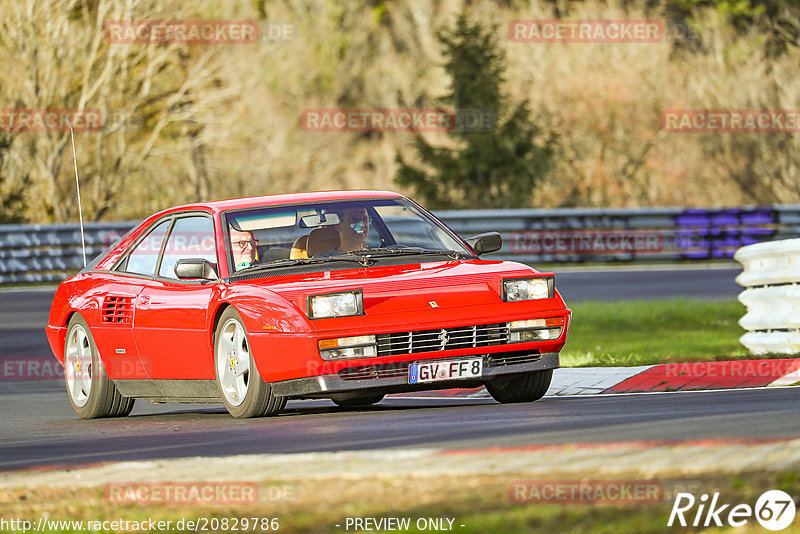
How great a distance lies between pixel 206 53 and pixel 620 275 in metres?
13.2

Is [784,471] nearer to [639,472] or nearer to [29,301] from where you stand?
[639,472]

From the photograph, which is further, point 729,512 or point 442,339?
point 442,339

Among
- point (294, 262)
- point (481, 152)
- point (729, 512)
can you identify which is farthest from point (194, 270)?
point (481, 152)

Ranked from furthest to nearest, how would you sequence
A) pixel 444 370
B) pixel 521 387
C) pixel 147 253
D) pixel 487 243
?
pixel 147 253 → pixel 487 243 → pixel 521 387 → pixel 444 370

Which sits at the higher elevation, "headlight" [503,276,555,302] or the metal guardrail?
"headlight" [503,276,555,302]

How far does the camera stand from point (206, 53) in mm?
33156

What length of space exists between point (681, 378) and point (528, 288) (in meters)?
2.16

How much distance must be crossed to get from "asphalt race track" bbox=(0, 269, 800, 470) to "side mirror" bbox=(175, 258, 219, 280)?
92 centimetres

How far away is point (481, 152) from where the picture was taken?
112ft

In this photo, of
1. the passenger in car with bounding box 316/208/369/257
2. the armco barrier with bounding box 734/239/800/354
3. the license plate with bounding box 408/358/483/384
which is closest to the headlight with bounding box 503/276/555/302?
the license plate with bounding box 408/358/483/384

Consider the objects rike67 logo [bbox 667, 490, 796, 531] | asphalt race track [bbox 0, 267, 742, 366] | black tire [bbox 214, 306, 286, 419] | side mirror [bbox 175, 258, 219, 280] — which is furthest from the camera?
asphalt race track [bbox 0, 267, 742, 366]

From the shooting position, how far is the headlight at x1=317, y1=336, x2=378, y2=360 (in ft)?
28.3

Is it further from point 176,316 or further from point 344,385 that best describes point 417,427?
point 176,316

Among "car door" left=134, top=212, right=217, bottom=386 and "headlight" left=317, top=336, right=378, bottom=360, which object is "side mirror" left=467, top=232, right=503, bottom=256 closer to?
"headlight" left=317, top=336, right=378, bottom=360
